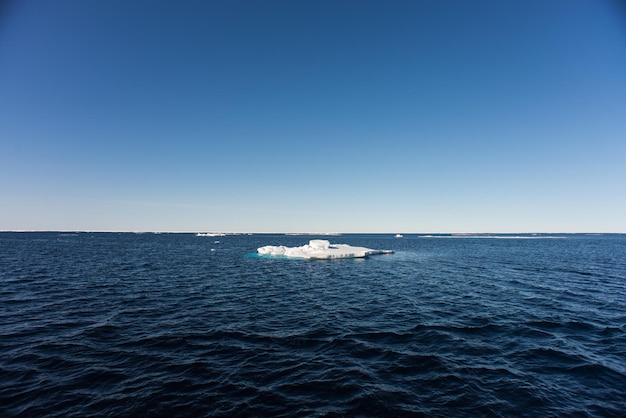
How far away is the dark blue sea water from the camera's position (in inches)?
381

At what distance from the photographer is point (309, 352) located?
13.8 metres

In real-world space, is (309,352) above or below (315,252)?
below

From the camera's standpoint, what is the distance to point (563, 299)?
24.8 meters

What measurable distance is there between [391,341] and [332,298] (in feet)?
32.4

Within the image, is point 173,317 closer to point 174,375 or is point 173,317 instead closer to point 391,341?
point 174,375

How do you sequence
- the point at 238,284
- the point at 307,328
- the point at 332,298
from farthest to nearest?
the point at 238,284 < the point at 332,298 < the point at 307,328

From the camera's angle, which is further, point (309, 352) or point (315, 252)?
point (315, 252)

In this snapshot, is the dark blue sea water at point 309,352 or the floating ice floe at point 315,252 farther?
the floating ice floe at point 315,252

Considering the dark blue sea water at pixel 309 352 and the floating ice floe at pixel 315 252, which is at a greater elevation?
the floating ice floe at pixel 315 252

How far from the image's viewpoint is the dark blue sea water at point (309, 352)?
31.8 feet

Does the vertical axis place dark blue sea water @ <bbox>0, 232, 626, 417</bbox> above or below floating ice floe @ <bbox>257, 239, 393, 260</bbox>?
below

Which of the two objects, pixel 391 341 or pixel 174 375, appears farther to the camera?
pixel 391 341

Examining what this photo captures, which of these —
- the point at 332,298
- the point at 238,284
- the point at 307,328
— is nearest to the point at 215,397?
the point at 307,328

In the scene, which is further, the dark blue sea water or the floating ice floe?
the floating ice floe
